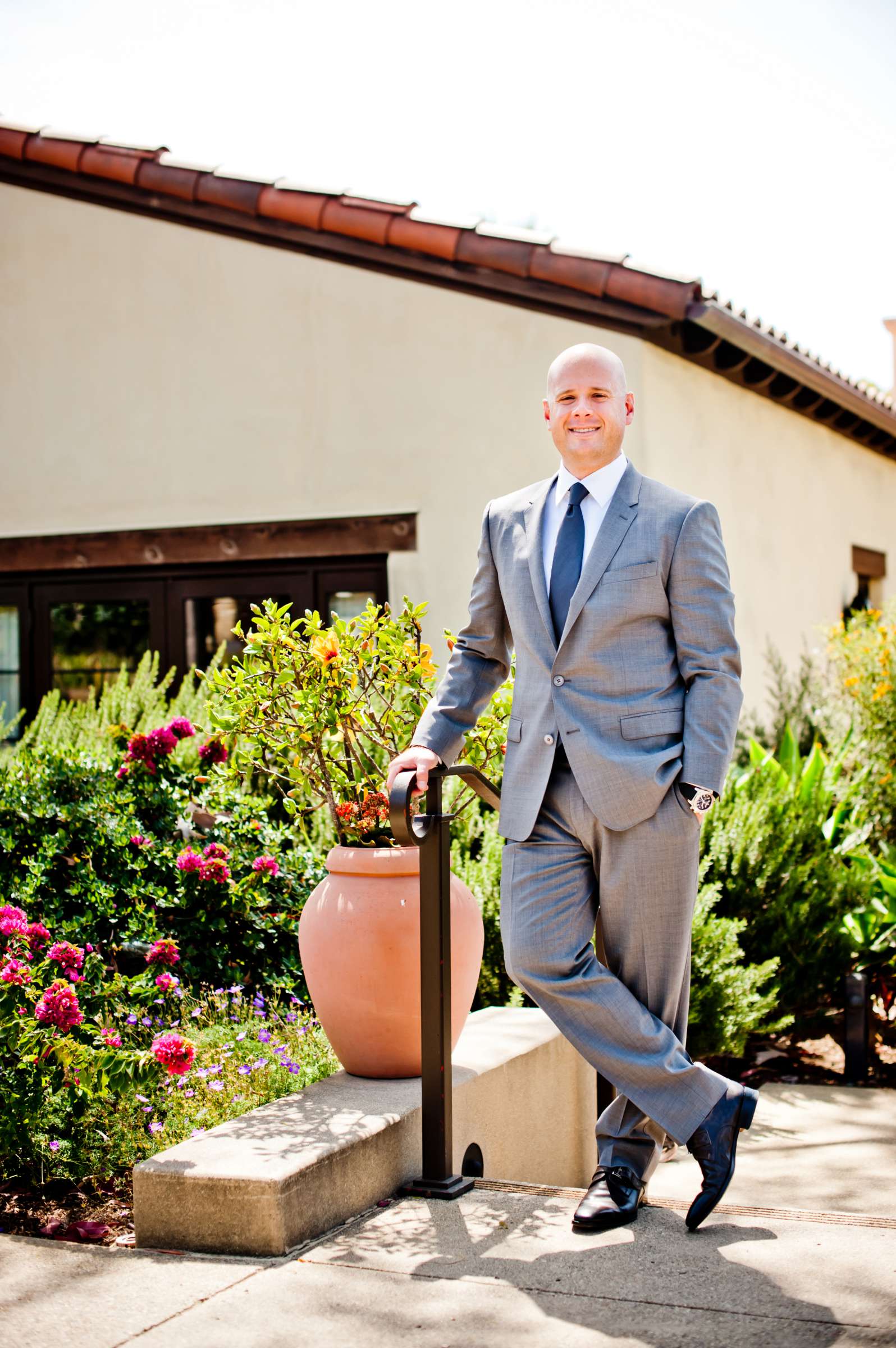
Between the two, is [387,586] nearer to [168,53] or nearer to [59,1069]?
[168,53]

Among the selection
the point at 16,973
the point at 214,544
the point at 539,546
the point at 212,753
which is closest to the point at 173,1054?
the point at 16,973

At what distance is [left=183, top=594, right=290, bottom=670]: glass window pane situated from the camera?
8.84m

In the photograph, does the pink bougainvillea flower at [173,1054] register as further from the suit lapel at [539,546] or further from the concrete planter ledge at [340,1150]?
the suit lapel at [539,546]

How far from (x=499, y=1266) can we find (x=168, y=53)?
805cm

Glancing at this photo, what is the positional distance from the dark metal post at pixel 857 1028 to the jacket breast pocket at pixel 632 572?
10.5 ft

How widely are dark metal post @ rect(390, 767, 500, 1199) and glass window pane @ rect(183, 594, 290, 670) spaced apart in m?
5.68

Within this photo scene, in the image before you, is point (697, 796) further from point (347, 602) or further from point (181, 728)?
point (347, 602)

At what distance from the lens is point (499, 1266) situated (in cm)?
273

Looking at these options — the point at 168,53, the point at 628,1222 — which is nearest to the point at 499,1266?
the point at 628,1222

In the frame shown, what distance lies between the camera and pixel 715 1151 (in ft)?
9.44

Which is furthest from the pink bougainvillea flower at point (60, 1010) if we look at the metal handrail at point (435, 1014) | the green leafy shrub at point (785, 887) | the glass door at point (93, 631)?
the glass door at point (93, 631)

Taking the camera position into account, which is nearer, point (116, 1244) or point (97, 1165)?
point (116, 1244)

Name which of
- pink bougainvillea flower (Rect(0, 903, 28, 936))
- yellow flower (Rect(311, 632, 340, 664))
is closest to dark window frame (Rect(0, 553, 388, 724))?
yellow flower (Rect(311, 632, 340, 664))

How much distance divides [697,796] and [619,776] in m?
0.17
